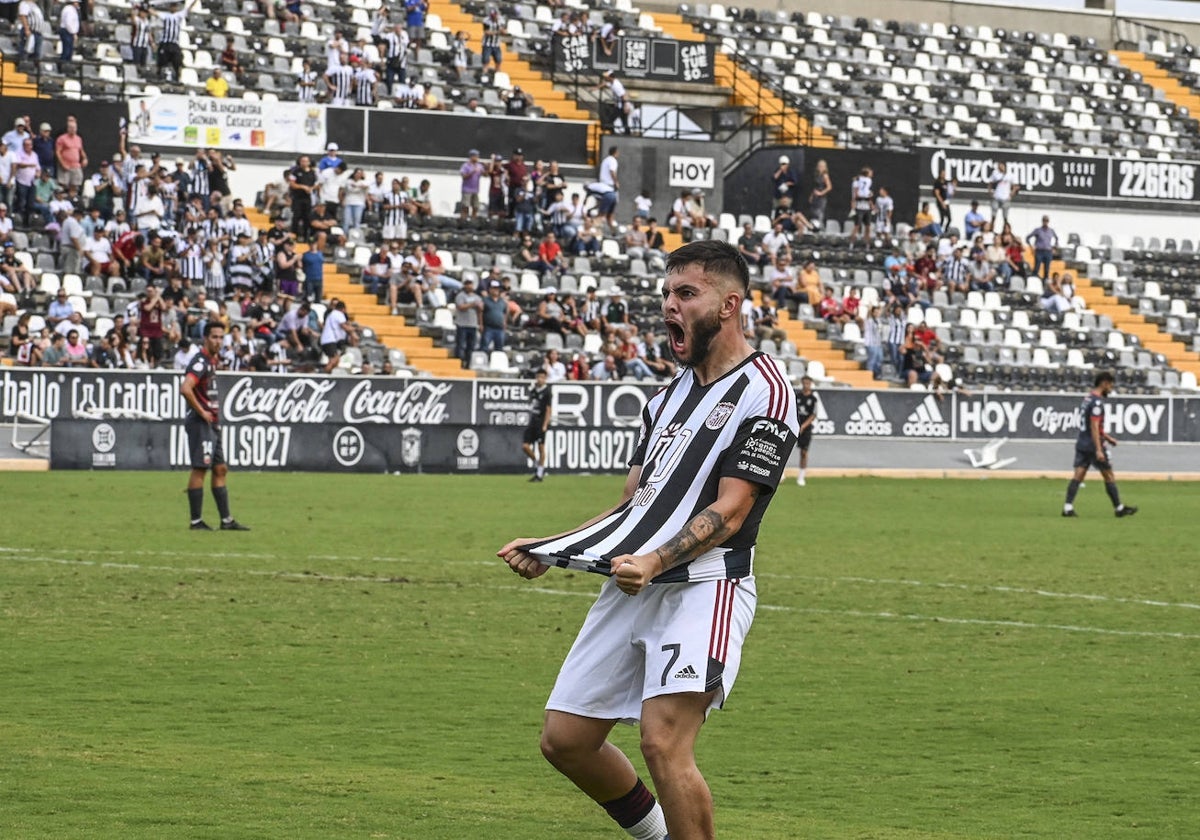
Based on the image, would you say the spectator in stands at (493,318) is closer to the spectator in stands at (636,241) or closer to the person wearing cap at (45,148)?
the spectator in stands at (636,241)

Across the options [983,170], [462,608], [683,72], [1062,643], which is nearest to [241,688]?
[462,608]

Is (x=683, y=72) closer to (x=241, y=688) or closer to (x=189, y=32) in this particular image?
(x=189, y=32)

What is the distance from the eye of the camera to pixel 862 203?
47438 mm

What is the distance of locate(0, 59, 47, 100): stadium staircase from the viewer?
39094 mm

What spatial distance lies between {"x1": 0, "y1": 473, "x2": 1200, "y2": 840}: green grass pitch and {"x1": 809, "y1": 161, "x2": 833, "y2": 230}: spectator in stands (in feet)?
82.0

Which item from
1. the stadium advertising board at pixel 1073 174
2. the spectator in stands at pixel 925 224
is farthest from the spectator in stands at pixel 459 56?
the stadium advertising board at pixel 1073 174

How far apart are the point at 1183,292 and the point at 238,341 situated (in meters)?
26.9

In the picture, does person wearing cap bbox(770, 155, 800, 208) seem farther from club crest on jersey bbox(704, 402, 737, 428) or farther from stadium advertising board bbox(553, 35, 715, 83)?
club crest on jersey bbox(704, 402, 737, 428)

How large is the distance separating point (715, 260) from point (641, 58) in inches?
1712

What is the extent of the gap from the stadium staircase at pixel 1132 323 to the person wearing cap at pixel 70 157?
24.8 meters

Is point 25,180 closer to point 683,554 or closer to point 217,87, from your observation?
point 217,87

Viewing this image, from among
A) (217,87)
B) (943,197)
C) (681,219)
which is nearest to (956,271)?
(943,197)

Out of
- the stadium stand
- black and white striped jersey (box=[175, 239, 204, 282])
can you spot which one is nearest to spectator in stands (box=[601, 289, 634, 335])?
the stadium stand

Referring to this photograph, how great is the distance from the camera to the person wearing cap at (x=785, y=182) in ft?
154
